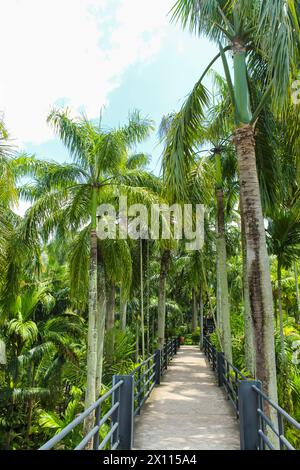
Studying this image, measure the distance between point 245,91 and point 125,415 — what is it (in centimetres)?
538

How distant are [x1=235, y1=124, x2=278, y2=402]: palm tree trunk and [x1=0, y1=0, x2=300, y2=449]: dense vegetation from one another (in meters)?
0.01

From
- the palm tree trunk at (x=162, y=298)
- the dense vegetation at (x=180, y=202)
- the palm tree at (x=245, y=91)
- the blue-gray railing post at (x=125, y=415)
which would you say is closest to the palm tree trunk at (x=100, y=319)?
the dense vegetation at (x=180, y=202)

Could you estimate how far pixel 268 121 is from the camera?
8445mm

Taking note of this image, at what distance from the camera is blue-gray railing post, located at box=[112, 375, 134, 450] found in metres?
5.30

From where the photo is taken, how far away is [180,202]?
7836 millimetres

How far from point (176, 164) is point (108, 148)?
4590 mm

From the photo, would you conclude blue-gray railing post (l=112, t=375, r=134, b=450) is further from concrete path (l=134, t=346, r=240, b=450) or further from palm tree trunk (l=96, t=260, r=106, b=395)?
palm tree trunk (l=96, t=260, r=106, b=395)

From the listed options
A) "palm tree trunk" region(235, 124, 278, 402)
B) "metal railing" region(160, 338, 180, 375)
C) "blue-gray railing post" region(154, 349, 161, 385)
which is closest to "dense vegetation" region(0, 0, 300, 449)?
"palm tree trunk" region(235, 124, 278, 402)
